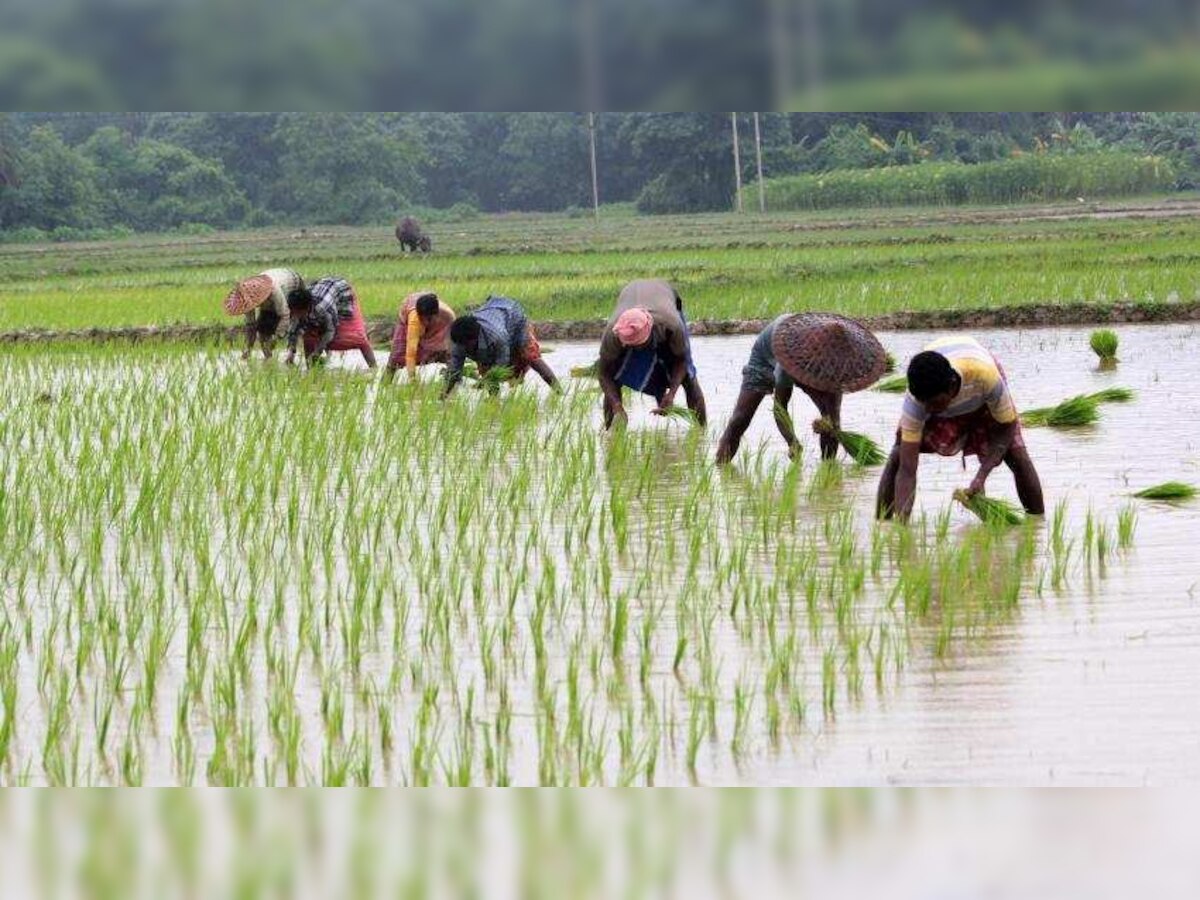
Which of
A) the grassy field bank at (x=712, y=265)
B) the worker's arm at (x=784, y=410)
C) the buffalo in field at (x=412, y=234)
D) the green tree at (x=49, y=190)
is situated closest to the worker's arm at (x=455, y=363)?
the worker's arm at (x=784, y=410)

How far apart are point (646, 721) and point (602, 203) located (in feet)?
131

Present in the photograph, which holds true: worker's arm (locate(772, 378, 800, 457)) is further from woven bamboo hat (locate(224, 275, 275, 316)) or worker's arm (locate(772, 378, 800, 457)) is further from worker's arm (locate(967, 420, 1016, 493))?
woven bamboo hat (locate(224, 275, 275, 316))

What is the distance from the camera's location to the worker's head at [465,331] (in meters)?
7.82

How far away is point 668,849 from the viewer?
6.78 ft

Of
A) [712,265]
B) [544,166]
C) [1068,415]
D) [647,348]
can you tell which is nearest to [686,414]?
[647,348]

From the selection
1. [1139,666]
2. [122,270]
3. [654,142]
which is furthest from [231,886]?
[654,142]

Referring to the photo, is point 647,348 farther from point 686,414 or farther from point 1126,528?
point 1126,528

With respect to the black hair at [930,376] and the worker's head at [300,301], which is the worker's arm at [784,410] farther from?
the worker's head at [300,301]

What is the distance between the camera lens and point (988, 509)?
5.13 metres

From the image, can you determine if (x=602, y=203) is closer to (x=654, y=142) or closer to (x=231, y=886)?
(x=654, y=142)

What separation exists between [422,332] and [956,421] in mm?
4475

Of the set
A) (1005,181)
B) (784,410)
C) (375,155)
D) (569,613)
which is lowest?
(569,613)

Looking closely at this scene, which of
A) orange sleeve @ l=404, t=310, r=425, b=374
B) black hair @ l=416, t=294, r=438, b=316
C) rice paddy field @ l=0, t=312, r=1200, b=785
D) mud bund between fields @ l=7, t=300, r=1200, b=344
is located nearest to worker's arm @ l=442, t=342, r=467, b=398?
rice paddy field @ l=0, t=312, r=1200, b=785

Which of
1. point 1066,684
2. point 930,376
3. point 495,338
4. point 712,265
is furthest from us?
point 712,265
